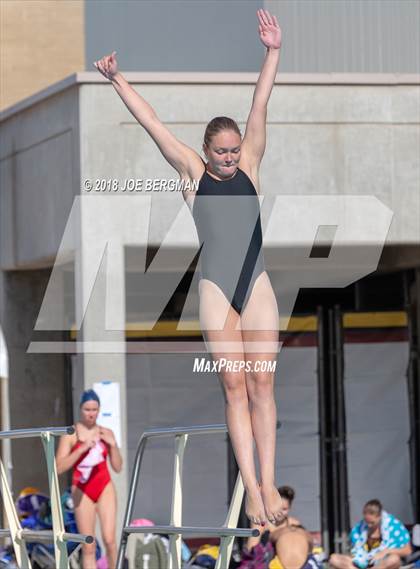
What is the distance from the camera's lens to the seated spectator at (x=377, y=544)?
12.5 m

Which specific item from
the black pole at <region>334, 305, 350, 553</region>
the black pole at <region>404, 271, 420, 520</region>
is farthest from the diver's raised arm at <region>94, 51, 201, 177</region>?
the black pole at <region>404, 271, 420, 520</region>

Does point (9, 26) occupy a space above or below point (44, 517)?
above

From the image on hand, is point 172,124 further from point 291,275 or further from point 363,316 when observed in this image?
point 363,316

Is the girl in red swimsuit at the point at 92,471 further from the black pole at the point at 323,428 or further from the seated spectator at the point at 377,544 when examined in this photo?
the black pole at the point at 323,428

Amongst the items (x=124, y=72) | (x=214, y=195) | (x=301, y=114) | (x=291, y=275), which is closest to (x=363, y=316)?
(x=291, y=275)

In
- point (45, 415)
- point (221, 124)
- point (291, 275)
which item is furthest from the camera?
point (45, 415)

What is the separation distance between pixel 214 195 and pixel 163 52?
7.05 m

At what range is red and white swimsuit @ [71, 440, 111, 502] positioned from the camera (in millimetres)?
11094

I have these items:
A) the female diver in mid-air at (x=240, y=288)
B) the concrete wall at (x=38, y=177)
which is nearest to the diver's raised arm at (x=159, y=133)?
the female diver in mid-air at (x=240, y=288)

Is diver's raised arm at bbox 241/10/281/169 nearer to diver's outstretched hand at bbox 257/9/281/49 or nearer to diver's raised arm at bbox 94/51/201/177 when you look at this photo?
diver's outstretched hand at bbox 257/9/281/49

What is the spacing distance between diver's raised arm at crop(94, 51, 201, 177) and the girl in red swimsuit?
5.74 metres

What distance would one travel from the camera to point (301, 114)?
12.7 metres

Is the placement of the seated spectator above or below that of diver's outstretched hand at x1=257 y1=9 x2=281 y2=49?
below

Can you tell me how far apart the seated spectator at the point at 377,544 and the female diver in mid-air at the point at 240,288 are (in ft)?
24.7
